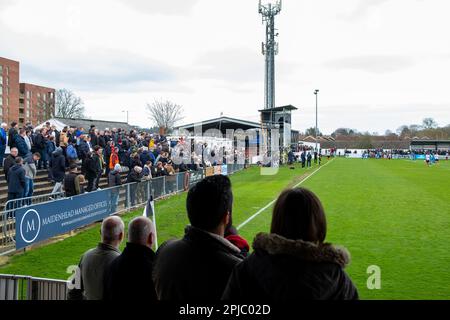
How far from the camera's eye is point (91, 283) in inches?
176

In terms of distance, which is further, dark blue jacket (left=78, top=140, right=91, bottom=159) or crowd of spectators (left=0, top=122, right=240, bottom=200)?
dark blue jacket (left=78, top=140, right=91, bottom=159)

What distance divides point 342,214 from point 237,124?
32164 mm

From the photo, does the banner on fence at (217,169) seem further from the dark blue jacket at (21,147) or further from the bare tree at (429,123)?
the bare tree at (429,123)

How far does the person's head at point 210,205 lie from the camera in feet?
10.4

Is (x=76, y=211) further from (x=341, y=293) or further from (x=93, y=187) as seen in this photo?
(x=341, y=293)

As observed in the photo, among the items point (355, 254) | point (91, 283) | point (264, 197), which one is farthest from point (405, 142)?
point (91, 283)

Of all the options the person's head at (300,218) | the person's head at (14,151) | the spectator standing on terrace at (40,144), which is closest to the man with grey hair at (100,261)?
the person's head at (300,218)

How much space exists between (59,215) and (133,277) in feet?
30.5

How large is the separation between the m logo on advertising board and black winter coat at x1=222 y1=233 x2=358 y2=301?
9.39 m

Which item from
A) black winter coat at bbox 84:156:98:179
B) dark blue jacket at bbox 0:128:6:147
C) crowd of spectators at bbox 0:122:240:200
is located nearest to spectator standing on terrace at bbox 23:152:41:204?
crowd of spectators at bbox 0:122:240:200

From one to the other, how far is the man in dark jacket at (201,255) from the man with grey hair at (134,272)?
591 millimetres

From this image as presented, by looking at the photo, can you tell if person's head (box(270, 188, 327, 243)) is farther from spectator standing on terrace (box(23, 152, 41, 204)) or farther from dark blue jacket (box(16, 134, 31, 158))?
dark blue jacket (box(16, 134, 31, 158))

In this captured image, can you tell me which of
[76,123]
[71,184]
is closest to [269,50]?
[76,123]

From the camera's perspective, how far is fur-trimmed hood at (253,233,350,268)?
95.8 inches
